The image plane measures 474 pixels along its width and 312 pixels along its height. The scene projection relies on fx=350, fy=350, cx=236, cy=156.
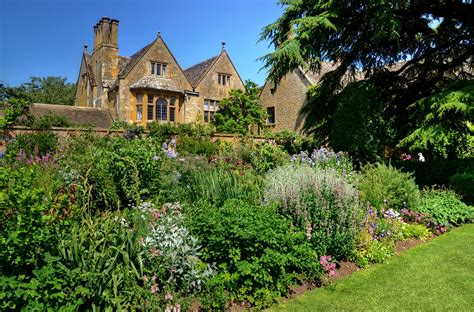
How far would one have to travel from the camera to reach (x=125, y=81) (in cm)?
2533

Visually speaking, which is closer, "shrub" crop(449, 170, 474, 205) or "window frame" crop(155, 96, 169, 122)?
"shrub" crop(449, 170, 474, 205)

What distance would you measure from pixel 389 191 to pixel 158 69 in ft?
76.3

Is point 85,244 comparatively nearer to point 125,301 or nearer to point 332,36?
point 125,301

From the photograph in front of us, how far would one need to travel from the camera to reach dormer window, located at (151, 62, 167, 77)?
26.9 meters

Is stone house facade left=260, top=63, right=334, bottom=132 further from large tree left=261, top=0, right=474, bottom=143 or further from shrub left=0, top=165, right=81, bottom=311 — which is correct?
shrub left=0, top=165, right=81, bottom=311

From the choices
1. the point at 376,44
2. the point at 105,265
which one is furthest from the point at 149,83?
the point at 105,265

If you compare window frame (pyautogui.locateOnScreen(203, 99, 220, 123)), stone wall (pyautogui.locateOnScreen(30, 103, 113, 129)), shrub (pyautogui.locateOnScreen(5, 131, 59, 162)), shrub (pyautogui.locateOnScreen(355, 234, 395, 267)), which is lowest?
shrub (pyautogui.locateOnScreen(355, 234, 395, 267))

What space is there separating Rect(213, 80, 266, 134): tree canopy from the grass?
67.5 ft

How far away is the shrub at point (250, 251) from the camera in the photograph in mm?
3689

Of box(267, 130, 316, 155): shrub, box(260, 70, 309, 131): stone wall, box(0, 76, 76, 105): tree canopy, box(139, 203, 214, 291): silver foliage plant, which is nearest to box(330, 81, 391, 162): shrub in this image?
Answer: box(267, 130, 316, 155): shrub

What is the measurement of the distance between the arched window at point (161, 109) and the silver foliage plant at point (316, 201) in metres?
22.4

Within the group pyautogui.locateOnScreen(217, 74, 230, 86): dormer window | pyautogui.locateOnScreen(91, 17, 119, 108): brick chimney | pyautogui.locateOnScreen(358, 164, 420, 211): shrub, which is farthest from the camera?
pyautogui.locateOnScreen(217, 74, 230, 86): dormer window

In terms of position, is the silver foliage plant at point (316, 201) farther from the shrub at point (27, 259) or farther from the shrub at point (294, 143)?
the shrub at point (294, 143)

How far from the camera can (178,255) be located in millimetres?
3771
